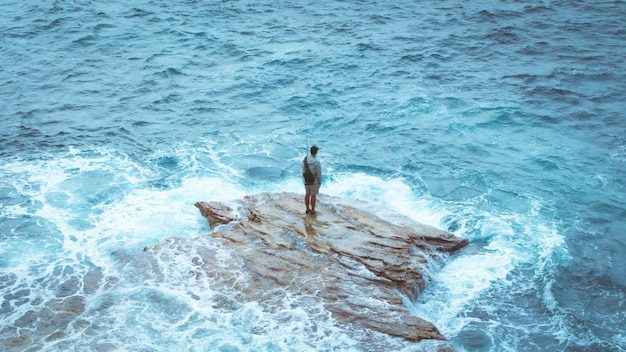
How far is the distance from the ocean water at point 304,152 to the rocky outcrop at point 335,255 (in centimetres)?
38

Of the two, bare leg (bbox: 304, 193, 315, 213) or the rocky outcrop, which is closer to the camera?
the rocky outcrop

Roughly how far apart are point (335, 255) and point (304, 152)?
6816 mm

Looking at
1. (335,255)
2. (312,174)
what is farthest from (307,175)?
(335,255)

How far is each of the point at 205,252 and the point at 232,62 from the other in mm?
14623

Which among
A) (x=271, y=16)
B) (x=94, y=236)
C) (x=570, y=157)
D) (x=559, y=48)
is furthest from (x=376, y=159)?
(x=271, y=16)

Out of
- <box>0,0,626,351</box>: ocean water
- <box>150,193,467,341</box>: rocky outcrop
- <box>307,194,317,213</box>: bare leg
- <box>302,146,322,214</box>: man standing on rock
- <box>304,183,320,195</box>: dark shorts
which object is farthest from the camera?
<box>307,194,317,213</box>: bare leg

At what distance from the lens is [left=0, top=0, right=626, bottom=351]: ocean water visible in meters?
12.3

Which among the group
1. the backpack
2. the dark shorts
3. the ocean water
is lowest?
the ocean water

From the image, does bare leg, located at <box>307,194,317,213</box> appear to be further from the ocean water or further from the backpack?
the ocean water

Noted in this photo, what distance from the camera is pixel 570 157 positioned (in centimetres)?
1903

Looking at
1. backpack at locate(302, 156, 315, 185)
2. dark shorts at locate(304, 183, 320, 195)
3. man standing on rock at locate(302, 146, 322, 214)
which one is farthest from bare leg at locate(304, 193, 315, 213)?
backpack at locate(302, 156, 315, 185)

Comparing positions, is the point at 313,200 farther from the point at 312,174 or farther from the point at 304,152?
the point at 304,152

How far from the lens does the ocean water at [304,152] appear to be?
1228 centimetres

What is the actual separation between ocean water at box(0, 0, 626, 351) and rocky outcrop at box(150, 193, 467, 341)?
1.26 ft
